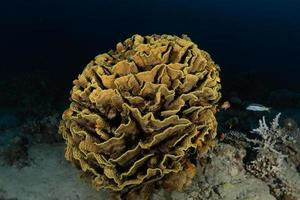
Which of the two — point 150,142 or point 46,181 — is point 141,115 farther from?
point 46,181

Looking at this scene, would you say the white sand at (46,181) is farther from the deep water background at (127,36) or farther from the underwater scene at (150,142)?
the deep water background at (127,36)

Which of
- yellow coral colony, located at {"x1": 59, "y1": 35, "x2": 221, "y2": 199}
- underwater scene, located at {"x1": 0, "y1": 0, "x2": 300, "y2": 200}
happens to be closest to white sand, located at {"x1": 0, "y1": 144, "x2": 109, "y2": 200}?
underwater scene, located at {"x1": 0, "y1": 0, "x2": 300, "y2": 200}

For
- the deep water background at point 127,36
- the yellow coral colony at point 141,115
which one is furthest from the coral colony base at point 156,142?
the deep water background at point 127,36

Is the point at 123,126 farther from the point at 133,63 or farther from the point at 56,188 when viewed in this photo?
the point at 56,188

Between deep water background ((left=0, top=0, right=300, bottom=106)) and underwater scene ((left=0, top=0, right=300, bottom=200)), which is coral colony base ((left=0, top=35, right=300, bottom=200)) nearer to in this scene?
underwater scene ((left=0, top=0, right=300, bottom=200))

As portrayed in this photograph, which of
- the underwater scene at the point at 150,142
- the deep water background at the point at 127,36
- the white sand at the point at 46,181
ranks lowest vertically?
the deep water background at the point at 127,36

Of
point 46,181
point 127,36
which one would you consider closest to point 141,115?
point 46,181

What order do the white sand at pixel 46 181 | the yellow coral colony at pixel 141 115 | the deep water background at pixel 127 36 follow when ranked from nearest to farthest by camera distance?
the yellow coral colony at pixel 141 115 < the white sand at pixel 46 181 < the deep water background at pixel 127 36
